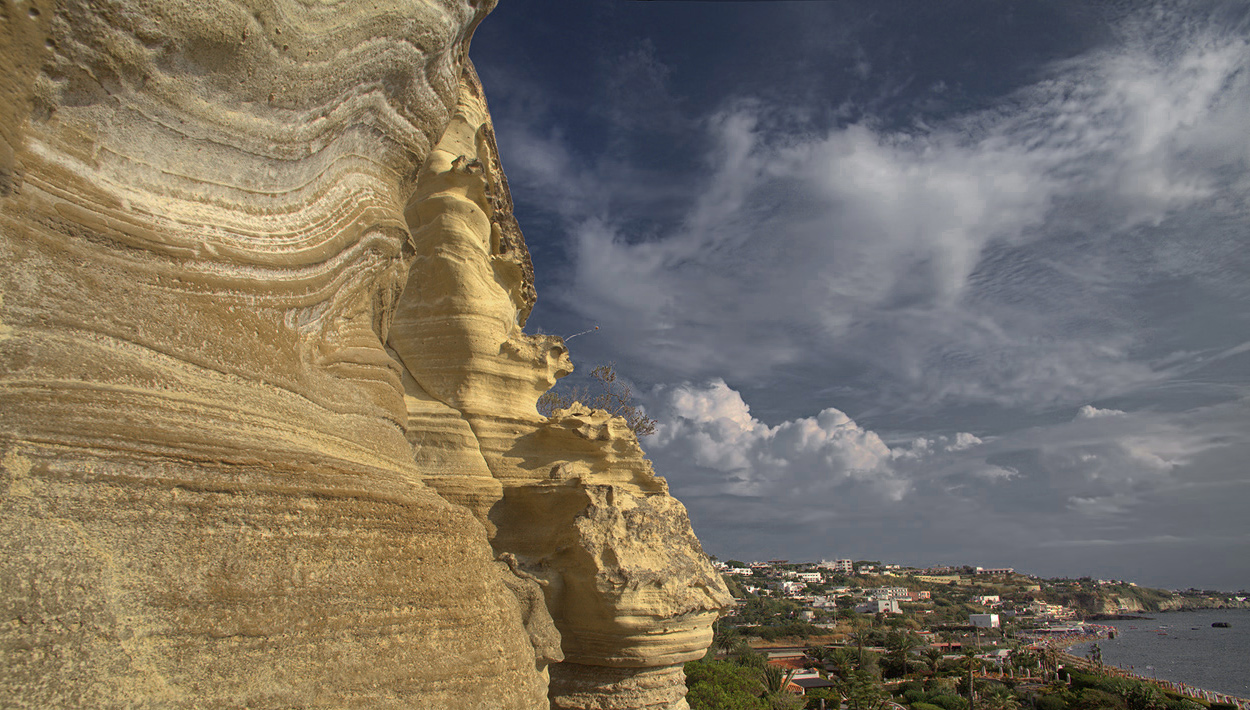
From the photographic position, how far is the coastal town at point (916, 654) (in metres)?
34.6

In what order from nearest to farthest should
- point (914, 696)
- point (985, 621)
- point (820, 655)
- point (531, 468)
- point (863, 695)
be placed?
point (531, 468), point (863, 695), point (914, 696), point (820, 655), point (985, 621)

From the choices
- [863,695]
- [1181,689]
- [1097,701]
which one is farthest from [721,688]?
[1181,689]

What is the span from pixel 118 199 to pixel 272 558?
5.87ft

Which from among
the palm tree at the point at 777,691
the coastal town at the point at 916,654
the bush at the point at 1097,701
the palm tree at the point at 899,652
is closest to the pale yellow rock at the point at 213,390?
the coastal town at the point at 916,654

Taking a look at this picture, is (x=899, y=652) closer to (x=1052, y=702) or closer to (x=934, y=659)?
(x=934, y=659)

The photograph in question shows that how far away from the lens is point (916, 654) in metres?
62.3

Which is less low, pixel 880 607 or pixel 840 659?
pixel 840 659

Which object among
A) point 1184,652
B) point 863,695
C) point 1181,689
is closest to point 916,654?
point 1181,689

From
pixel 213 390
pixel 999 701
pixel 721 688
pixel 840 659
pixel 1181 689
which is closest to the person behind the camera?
pixel 213 390

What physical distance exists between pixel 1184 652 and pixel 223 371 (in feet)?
419

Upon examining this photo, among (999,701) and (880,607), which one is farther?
(880,607)

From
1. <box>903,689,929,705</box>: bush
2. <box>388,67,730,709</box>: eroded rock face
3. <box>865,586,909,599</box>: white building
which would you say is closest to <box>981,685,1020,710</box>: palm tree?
<box>903,689,929,705</box>: bush

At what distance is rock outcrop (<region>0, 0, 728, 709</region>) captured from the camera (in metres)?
2.73

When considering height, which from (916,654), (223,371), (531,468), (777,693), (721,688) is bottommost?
(916,654)
